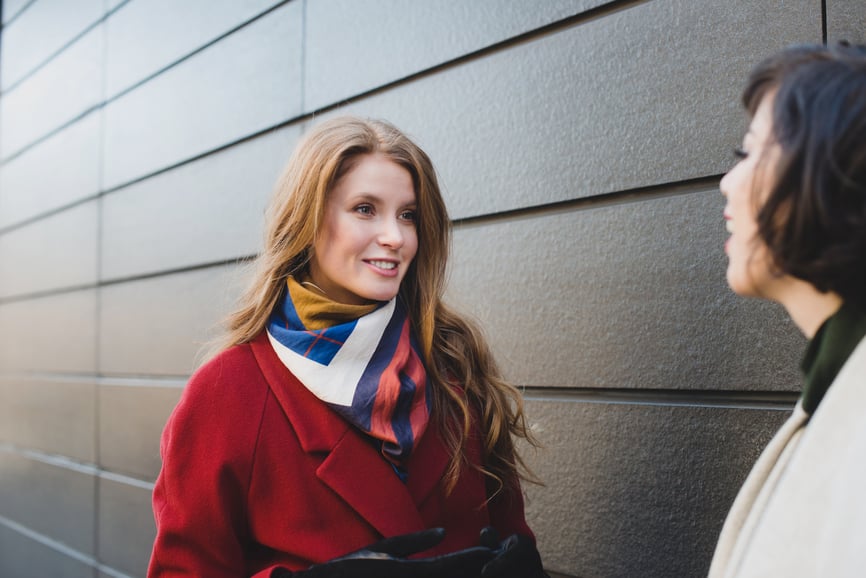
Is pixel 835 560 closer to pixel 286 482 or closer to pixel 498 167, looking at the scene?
pixel 286 482

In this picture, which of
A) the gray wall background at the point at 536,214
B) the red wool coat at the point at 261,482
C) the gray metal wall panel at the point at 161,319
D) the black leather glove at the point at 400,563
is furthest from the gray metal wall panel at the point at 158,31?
the black leather glove at the point at 400,563

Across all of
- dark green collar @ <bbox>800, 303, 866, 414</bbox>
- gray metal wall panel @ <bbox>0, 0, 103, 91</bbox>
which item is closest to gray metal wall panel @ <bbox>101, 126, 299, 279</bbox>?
gray metal wall panel @ <bbox>0, 0, 103, 91</bbox>

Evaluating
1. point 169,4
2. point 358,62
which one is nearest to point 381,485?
point 358,62

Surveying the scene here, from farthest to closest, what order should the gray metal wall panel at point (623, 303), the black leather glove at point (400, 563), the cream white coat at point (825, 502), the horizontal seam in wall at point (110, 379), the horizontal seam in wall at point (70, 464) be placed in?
the horizontal seam in wall at point (70, 464)
the horizontal seam in wall at point (110, 379)
the gray metal wall panel at point (623, 303)
the black leather glove at point (400, 563)
the cream white coat at point (825, 502)

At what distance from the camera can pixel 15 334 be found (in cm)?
619

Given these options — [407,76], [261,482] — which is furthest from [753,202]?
[407,76]

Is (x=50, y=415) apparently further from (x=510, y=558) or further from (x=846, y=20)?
(x=846, y=20)

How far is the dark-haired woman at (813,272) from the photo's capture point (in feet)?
3.30

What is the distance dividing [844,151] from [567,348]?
145 centimetres

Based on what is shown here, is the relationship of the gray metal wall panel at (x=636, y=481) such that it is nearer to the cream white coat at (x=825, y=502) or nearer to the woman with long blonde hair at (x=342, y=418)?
the woman with long blonde hair at (x=342, y=418)

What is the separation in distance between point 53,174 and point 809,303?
5.65 meters

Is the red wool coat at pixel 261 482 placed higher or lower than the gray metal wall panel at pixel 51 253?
lower

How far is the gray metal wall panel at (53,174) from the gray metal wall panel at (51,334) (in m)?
0.70

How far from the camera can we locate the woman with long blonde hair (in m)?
1.60
